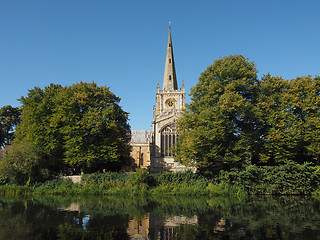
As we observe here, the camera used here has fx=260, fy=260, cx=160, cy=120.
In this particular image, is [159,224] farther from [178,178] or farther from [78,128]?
[78,128]

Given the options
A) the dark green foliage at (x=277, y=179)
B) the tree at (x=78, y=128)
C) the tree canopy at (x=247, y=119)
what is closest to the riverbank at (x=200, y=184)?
the dark green foliage at (x=277, y=179)

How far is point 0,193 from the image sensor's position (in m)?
25.7

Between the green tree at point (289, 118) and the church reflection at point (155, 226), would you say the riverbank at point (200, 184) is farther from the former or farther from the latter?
the church reflection at point (155, 226)

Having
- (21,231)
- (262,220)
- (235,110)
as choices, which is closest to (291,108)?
(235,110)

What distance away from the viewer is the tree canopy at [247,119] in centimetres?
2453

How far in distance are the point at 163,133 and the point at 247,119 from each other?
15619mm

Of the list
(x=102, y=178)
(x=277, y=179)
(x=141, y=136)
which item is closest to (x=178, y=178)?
(x=102, y=178)

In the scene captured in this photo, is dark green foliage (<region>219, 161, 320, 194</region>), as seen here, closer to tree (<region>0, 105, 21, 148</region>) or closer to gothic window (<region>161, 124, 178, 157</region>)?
gothic window (<region>161, 124, 178, 157</region>)

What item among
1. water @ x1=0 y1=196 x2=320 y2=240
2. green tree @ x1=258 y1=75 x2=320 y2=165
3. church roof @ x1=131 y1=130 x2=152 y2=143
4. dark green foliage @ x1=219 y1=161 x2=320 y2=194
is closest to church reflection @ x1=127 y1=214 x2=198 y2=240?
water @ x1=0 y1=196 x2=320 y2=240

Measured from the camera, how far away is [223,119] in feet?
79.8

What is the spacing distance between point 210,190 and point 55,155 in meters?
17.5

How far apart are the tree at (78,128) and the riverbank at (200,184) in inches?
106

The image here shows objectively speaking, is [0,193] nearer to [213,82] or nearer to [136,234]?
[136,234]

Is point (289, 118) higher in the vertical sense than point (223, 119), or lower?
higher
